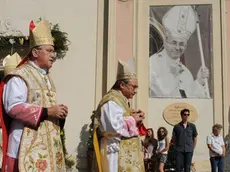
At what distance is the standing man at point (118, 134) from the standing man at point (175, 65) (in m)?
6.14

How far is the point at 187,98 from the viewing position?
1016 cm

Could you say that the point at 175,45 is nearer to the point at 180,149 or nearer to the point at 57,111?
the point at 180,149

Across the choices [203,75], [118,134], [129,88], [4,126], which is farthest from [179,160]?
[4,126]

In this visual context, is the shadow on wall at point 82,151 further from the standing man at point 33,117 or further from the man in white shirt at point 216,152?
the standing man at point 33,117

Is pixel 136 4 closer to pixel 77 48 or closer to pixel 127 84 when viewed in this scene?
pixel 77 48

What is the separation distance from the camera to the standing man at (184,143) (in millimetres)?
7605

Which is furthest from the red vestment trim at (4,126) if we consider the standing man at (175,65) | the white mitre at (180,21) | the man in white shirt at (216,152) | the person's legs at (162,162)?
the white mitre at (180,21)

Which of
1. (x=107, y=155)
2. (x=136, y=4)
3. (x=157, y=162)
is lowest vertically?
(x=157, y=162)

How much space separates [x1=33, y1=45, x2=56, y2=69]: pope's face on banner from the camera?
10.5 ft

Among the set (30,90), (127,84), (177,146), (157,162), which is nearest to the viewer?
(30,90)

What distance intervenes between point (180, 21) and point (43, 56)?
25.4 ft

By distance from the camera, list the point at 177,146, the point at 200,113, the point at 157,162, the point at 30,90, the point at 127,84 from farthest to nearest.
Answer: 1. the point at 200,113
2. the point at 157,162
3. the point at 177,146
4. the point at 127,84
5. the point at 30,90

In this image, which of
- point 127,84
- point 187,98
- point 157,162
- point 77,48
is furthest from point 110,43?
point 127,84

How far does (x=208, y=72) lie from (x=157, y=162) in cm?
293
